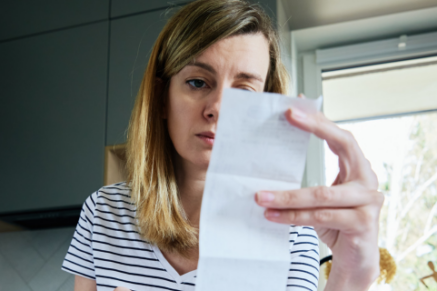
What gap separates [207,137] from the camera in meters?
0.80

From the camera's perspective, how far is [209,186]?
1.68 ft

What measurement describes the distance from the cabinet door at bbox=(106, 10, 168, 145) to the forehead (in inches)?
34.7

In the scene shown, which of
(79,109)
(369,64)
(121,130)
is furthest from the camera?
(369,64)

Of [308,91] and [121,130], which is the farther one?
[308,91]

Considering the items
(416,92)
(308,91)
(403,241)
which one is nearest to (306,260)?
(403,241)

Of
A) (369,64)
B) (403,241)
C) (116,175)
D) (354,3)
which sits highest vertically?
(354,3)

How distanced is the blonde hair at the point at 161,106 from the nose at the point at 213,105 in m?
0.10

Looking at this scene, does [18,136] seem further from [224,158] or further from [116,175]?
[224,158]

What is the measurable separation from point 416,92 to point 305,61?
522 mm

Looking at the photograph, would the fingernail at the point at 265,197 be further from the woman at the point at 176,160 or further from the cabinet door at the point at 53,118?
the cabinet door at the point at 53,118

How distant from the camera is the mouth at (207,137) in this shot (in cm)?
79

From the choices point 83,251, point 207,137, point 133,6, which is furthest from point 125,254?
point 133,6

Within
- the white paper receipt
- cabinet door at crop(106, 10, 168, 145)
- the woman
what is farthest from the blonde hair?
cabinet door at crop(106, 10, 168, 145)

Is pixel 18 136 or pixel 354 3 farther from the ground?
pixel 354 3
